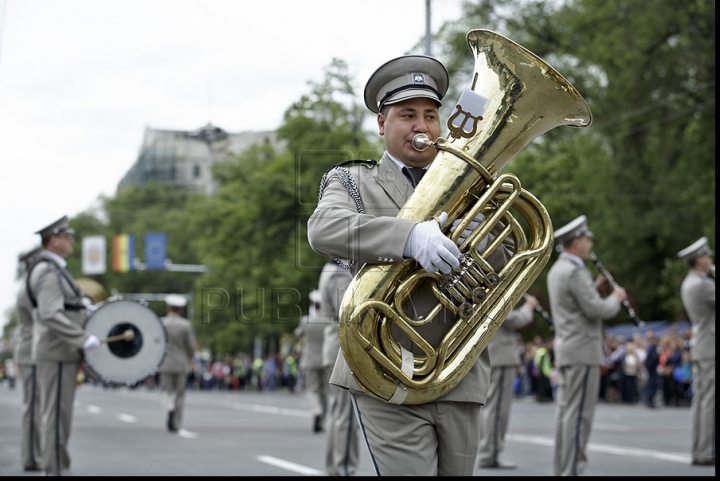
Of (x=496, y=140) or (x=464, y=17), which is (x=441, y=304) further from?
(x=464, y=17)

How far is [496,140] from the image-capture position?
156 inches

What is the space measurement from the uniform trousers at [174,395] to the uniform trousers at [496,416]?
5.28 meters

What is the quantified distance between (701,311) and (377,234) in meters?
6.77

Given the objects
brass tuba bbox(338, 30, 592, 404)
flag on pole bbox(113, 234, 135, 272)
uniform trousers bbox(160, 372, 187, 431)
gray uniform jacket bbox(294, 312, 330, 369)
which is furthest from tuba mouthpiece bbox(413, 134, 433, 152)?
flag on pole bbox(113, 234, 135, 272)

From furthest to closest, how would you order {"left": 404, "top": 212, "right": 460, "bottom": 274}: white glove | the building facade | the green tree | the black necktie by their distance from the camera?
the green tree
the building facade
the black necktie
{"left": 404, "top": 212, "right": 460, "bottom": 274}: white glove

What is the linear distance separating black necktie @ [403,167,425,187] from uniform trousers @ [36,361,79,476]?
5.01m

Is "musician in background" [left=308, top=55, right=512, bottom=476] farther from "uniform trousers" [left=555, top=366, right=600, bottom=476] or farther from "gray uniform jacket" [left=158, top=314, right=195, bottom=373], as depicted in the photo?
"gray uniform jacket" [left=158, top=314, right=195, bottom=373]

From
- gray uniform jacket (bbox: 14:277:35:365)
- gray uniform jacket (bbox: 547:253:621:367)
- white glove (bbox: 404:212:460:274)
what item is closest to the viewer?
white glove (bbox: 404:212:460:274)

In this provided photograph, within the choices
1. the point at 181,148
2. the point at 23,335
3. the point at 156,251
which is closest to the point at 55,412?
the point at 23,335

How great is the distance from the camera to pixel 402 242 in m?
3.79

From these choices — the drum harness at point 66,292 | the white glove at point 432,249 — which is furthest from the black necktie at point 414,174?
the drum harness at point 66,292

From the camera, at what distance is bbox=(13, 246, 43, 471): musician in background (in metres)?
9.45

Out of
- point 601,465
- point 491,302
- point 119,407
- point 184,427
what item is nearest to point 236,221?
point 119,407

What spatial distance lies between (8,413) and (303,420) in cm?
673
